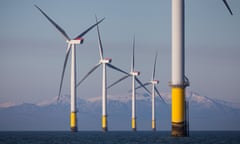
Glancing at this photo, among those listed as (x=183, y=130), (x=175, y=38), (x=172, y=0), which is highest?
(x=172, y=0)

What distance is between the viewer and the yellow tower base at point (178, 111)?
90.6 meters

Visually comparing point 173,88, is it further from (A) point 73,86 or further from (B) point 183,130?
(A) point 73,86

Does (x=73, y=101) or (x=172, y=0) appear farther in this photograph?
(x=73, y=101)

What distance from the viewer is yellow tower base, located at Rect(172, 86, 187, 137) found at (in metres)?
90.6

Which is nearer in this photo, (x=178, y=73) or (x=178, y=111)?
(x=178, y=111)

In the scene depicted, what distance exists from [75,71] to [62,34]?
1181 cm

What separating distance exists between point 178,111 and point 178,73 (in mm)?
5891

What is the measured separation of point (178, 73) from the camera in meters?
92.2

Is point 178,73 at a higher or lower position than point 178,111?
higher

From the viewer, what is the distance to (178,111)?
9056cm

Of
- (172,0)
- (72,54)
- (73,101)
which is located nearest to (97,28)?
(72,54)

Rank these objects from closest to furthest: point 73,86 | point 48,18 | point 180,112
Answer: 1. point 180,112
2. point 48,18
3. point 73,86

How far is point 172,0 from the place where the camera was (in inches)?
3740

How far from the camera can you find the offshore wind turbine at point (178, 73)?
90.8 m
